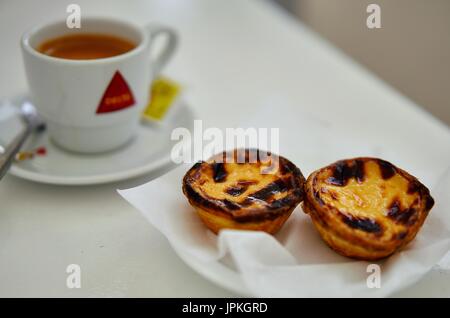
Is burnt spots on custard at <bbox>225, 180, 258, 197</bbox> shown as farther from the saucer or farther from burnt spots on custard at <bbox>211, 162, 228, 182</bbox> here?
the saucer

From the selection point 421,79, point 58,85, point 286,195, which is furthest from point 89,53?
point 421,79

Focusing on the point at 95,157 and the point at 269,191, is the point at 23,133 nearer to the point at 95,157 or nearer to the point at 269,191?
the point at 95,157

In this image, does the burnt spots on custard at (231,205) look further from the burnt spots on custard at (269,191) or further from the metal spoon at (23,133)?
the metal spoon at (23,133)

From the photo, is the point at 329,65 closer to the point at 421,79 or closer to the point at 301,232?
the point at 421,79

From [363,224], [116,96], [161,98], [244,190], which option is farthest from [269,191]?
[161,98]

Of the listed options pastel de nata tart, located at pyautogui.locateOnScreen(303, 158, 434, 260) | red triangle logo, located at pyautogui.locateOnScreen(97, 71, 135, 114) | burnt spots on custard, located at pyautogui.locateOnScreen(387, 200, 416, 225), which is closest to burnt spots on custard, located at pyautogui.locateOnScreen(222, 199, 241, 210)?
Answer: pastel de nata tart, located at pyautogui.locateOnScreen(303, 158, 434, 260)
